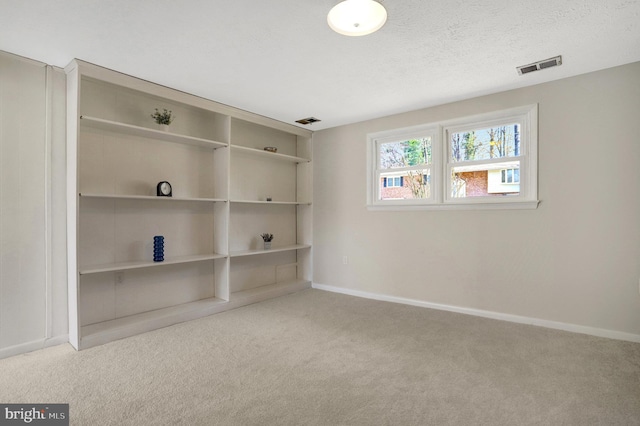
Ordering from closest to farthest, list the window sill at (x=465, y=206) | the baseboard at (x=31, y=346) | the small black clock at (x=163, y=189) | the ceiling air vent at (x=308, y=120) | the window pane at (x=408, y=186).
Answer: the baseboard at (x=31, y=346), the window sill at (x=465, y=206), the small black clock at (x=163, y=189), the window pane at (x=408, y=186), the ceiling air vent at (x=308, y=120)

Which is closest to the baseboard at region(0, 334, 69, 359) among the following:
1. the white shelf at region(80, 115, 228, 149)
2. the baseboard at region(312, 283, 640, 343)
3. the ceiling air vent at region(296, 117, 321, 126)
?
the white shelf at region(80, 115, 228, 149)

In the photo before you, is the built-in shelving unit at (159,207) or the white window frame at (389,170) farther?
the white window frame at (389,170)

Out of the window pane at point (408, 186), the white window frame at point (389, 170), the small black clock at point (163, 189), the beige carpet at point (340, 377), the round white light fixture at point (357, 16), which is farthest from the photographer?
the window pane at point (408, 186)

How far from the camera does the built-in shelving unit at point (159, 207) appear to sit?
3.03 metres

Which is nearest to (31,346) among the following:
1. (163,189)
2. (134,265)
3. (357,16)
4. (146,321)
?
(146,321)

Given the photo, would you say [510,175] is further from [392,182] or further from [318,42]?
[318,42]

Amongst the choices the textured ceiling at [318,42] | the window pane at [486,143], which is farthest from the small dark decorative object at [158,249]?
the window pane at [486,143]

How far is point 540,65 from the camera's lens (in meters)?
2.92

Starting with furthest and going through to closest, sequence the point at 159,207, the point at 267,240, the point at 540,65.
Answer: the point at 267,240 < the point at 159,207 < the point at 540,65

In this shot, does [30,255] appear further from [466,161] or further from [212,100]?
[466,161]

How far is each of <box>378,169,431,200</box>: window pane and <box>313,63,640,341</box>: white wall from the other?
0.25 metres

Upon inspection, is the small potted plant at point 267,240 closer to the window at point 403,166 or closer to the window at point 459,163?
the window at point 459,163

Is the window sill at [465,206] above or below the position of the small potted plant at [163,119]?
below

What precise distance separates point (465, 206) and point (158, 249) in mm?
3412
